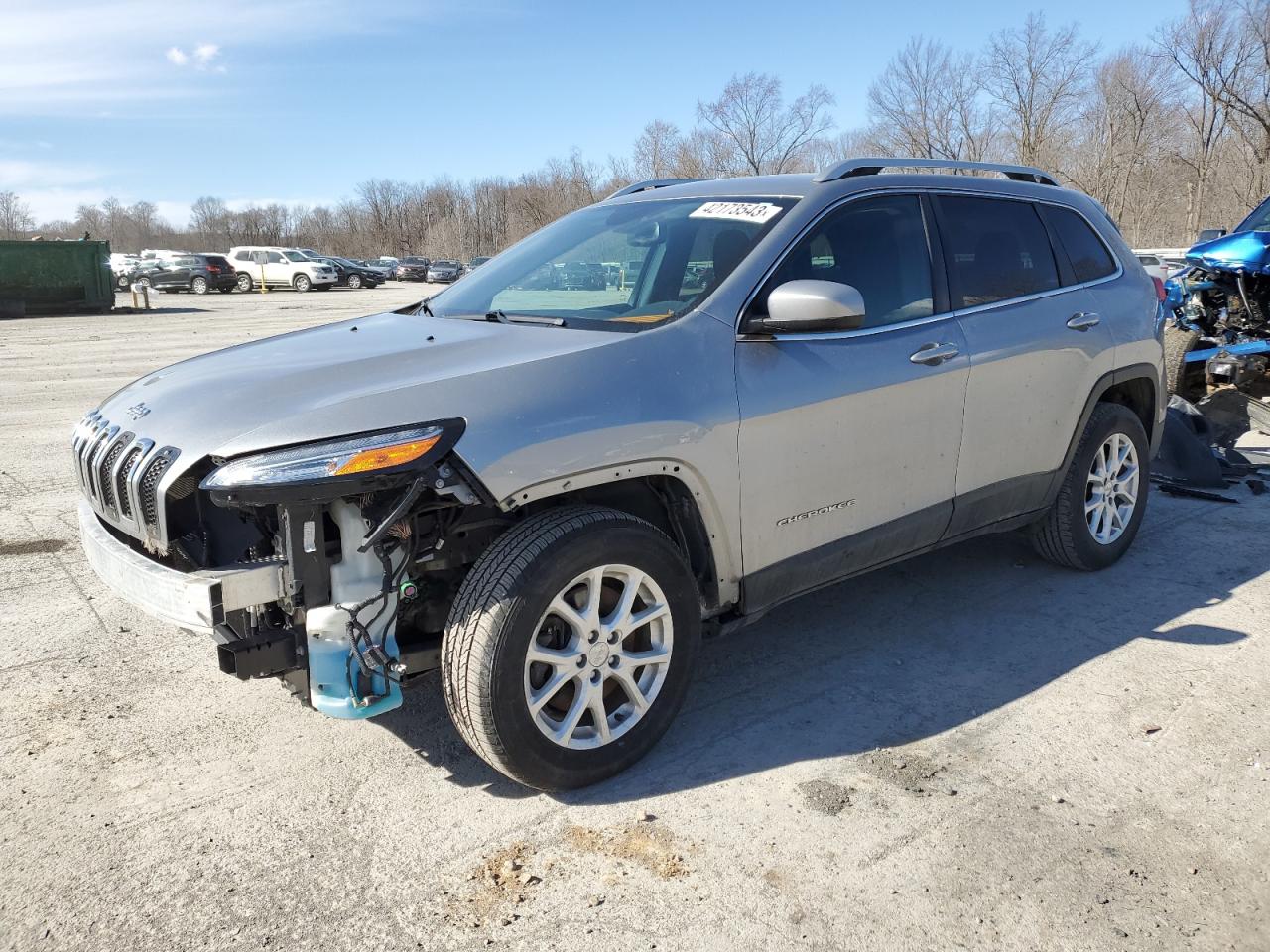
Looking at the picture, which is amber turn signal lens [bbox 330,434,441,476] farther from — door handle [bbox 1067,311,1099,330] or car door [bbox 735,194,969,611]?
door handle [bbox 1067,311,1099,330]

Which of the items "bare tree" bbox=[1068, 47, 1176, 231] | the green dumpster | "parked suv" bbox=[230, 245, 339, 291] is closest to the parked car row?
"parked suv" bbox=[230, 245, 339, 291]

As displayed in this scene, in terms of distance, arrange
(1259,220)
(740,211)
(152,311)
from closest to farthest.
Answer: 1. (740,211)
2. (1259,220)
3. (152,311)

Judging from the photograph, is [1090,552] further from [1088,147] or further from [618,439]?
[1088,147]

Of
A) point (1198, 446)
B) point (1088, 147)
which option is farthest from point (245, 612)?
point (1088, 147)

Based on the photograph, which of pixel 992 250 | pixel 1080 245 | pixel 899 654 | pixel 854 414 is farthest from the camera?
pixel 1080 245

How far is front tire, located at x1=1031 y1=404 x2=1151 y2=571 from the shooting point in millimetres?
4805

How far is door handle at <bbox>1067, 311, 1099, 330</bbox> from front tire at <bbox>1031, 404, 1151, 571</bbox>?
1.49 feet

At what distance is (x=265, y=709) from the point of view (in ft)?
12.3

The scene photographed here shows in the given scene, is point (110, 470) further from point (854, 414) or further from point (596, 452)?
point (854, 414)

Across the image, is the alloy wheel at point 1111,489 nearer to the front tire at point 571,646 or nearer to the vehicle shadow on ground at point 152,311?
the front tire at point 571,646

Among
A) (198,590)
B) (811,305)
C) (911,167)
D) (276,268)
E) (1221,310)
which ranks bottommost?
(198,590)

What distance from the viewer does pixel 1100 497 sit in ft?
16.3

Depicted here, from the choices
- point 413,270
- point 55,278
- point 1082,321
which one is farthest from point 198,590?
point 413,270

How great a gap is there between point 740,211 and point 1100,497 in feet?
8.30
